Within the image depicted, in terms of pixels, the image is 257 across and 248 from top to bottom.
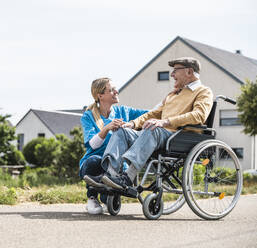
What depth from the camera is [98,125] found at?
200 inches

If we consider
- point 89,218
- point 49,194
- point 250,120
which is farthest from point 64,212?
point 250,120

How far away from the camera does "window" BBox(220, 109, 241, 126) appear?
2991cm

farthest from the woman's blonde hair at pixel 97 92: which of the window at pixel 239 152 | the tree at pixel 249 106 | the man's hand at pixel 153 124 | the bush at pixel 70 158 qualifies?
the window at pixel 239 152

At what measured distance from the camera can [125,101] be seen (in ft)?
112

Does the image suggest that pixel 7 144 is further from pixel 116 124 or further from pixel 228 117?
pixel 116 124

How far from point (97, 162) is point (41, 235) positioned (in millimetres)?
1465

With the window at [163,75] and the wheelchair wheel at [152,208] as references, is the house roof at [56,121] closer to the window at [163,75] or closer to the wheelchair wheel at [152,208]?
the window at [163,75]

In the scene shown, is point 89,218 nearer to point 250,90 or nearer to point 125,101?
point 250,90

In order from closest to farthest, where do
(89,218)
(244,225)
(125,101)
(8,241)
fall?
1. (8,241)
2. (244,225)
3. (89,218)
4. (125,101)

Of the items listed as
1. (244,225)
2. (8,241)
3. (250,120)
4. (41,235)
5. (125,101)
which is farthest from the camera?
(125,101)

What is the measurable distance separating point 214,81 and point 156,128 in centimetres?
2672

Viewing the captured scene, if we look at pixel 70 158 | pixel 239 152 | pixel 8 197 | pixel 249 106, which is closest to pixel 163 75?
pixel 239 152

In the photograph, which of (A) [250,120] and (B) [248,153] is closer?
(A) [250,120]

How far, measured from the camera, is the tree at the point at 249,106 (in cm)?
1802
